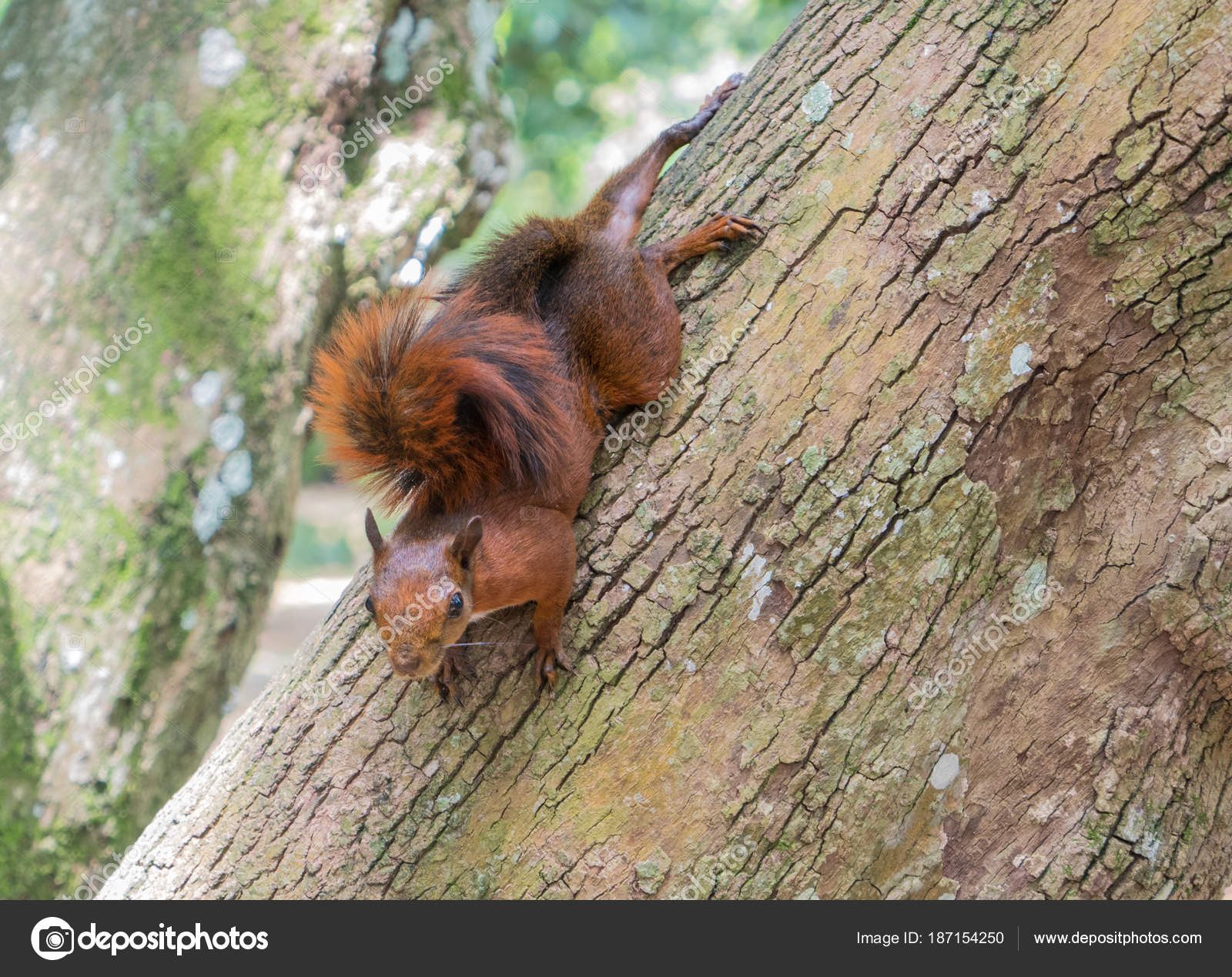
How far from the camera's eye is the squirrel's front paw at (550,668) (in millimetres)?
1641

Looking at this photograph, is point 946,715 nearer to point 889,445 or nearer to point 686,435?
point 889,445

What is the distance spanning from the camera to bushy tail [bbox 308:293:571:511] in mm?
1627

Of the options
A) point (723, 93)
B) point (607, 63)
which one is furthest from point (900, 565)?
point (607, 63)

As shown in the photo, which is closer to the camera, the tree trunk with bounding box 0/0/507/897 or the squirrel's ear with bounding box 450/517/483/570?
the squirrel's ear with bounding box 450/517/483/570

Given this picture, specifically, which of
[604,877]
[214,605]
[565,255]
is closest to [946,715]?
[604,877]

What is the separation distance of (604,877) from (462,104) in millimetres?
2647

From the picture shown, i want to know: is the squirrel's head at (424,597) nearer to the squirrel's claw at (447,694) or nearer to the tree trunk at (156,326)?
the squirrel's claw at (447,694)

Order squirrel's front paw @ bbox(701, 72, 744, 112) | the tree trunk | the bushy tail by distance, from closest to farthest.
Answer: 1. the bushy tail
2. squirrel's front paw @ bbox(701, 72, 744, 112)
3. the tree trunk

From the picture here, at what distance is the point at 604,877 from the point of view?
159 centimetres
